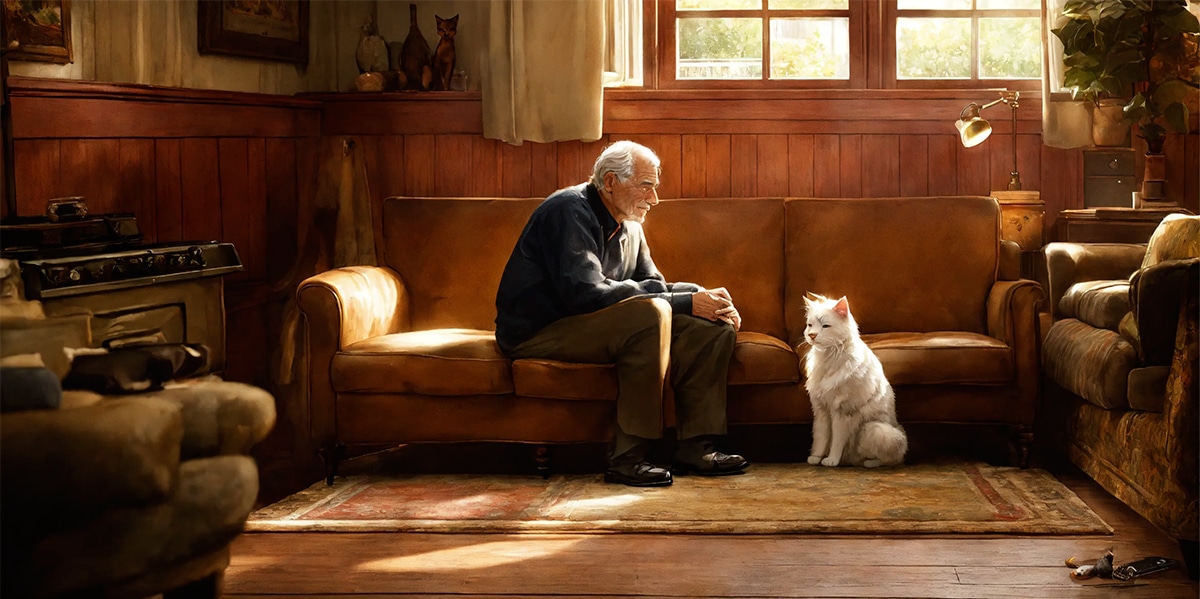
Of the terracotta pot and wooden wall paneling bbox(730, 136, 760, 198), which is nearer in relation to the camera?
the terracotta pot

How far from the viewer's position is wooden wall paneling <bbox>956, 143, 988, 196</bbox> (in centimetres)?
448

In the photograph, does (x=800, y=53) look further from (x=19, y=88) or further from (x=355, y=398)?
(x=19, y=88)

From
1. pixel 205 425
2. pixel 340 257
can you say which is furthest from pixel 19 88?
pixel 205 425

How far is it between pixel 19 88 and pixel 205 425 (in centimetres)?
236

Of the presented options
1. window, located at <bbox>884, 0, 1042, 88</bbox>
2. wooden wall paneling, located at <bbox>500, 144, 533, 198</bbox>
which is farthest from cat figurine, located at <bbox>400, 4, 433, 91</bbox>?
window, located at <bbox>884, 0, 1042, 88</bbox>

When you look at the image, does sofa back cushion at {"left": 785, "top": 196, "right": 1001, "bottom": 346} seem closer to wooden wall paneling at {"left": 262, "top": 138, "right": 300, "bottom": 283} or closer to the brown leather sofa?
the brown leather sofa

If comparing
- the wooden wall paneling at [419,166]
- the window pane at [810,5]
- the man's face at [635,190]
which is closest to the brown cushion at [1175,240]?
the man's face at [635,190]

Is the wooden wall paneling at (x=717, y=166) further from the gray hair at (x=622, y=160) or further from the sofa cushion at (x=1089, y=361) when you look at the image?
the sofa cushion at (x=1089, y=361)

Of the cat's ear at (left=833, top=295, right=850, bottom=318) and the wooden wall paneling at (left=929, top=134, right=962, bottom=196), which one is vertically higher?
the wooden wall paneling at (left=929, top=134, right=962, bottom=196)

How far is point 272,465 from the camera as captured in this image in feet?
12.5

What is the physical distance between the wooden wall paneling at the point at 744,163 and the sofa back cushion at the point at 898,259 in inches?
18.6

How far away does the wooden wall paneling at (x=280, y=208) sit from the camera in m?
4.30

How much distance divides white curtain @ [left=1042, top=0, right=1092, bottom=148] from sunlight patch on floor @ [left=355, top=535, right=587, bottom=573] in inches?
102

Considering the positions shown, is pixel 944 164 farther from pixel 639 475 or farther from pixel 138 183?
pixel 138 183
